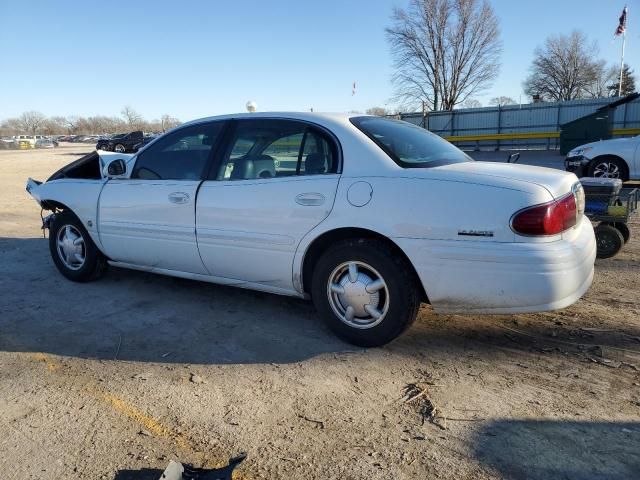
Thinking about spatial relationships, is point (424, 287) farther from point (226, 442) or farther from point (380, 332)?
point (226, 442)

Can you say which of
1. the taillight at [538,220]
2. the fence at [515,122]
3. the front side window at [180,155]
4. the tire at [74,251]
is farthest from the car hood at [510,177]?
the fence at [515,122]

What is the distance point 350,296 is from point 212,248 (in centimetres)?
122

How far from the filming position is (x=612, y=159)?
1025cm

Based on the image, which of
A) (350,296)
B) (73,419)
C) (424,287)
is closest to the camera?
(73,419)

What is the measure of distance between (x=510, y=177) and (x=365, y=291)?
3.69 ft

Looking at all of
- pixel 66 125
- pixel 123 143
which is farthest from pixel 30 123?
pixel 123 143

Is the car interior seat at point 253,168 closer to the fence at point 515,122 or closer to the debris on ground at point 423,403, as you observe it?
the debris on ground at point 423,403

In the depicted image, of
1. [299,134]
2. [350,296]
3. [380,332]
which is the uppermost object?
[299,134]

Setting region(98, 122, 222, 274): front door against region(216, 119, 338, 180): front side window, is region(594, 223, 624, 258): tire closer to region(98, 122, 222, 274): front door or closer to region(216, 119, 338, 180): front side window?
region(216, 119, 338, 180): front side window

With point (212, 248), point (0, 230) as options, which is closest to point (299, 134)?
point (212, 248)

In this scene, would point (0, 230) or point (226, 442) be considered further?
point (0, 230)

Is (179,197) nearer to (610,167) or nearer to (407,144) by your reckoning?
(407,144)

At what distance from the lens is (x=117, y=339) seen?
3646 millimetres

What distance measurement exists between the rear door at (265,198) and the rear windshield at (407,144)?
→ 319 mm
